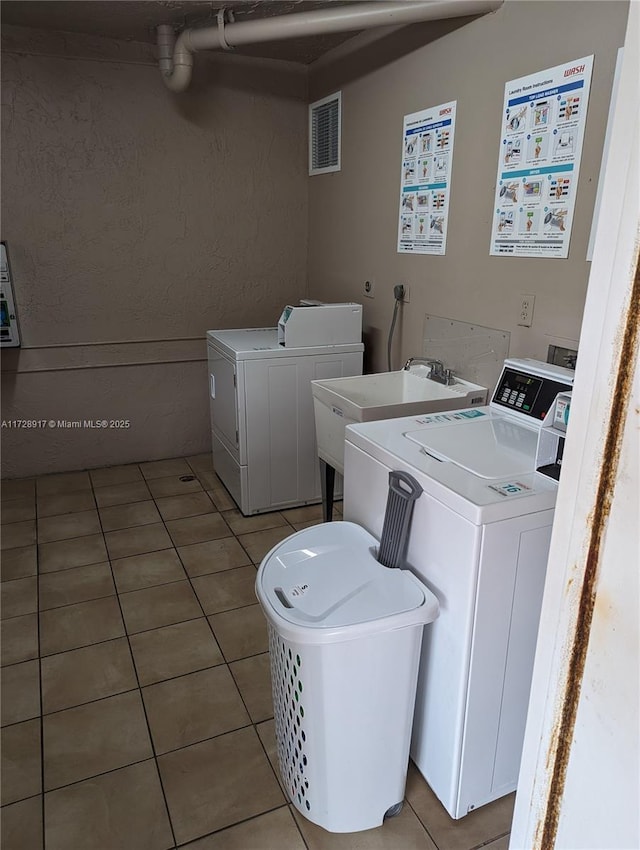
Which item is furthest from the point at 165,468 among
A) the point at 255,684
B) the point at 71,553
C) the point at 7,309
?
the point at 255,684

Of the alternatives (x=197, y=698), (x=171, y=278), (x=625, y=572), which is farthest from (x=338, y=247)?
(x=625, y=572)

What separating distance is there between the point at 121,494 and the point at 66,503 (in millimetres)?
311

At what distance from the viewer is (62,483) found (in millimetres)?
3662

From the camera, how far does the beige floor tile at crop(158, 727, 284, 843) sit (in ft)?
5.16

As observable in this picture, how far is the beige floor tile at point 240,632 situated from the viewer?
2205mm

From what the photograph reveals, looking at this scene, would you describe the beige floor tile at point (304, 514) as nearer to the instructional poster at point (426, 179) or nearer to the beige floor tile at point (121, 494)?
the beige floor tile at point (121, 494)

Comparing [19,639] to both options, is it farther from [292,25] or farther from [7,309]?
[292,25]

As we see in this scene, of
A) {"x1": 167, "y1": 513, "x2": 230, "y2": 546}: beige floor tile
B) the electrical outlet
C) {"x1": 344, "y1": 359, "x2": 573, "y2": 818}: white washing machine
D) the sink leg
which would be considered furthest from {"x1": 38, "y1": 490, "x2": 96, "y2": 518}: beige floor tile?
the electrical outlet

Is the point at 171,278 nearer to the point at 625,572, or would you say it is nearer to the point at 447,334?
the point at 447,334

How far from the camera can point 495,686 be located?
146 centimetres

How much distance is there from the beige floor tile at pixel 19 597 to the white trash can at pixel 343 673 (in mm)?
1405

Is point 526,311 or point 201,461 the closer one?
point 526,311

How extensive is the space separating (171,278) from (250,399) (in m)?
1.21

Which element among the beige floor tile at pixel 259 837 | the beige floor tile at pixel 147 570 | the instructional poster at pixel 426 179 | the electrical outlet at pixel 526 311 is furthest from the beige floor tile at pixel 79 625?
the instructional poster at pixel 426 179
